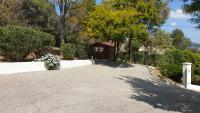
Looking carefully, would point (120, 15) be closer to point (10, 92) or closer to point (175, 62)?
point (175, 62)

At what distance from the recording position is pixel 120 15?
3080 centimetres

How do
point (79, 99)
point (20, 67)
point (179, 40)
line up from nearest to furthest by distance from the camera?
1. point (79, 99)
2. point (20, 67)
3. point (179, 40)

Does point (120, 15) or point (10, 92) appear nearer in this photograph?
point (10, 92)

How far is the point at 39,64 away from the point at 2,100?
10496 millimetres

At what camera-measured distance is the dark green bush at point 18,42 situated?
22312 mm

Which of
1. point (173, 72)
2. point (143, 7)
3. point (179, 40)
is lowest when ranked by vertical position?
point (173, 72)

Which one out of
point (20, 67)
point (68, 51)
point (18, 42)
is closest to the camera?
point (20, 67)

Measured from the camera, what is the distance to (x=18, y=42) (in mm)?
22828

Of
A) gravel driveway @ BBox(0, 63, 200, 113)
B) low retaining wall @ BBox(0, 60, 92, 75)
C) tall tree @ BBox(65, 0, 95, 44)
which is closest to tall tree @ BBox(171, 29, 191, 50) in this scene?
tall tree @ BBox(65, 0, 95, 44)

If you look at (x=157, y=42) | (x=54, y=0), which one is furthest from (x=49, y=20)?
(x=157, y=42)

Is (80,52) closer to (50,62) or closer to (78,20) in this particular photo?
(78,20)

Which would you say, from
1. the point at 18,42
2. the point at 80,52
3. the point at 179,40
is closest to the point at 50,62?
the point at 18,42

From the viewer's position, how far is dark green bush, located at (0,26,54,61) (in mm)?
22312

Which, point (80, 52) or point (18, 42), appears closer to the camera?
point (18, 42)
